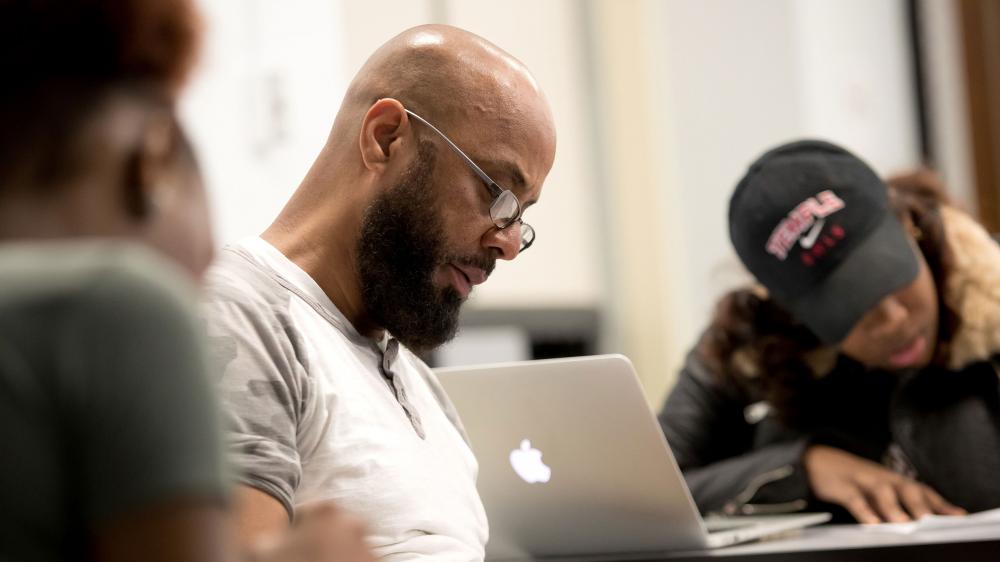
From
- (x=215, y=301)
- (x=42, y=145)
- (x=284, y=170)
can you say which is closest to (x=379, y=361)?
(x=215, y=301)

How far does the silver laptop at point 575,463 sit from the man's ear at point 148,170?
2.98 feet

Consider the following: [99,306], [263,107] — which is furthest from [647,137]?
[99,306]

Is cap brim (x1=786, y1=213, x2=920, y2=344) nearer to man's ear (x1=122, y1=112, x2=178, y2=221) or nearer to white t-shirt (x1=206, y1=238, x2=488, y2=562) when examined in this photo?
white t-shirt (x1=206, y1=238, x2=488, y2=562)

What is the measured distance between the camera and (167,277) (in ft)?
1.75

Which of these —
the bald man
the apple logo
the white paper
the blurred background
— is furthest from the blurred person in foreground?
the blurred background

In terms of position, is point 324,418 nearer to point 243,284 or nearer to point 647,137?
point 243,284

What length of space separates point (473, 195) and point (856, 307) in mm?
760

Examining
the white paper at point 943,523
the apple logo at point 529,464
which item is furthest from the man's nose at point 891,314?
the apple logo at point 529,464

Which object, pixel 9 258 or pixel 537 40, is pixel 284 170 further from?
pixel 9 258

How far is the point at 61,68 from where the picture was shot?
1.85ft

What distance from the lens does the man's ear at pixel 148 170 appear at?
1.87ft

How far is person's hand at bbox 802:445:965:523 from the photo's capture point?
70.9 inches

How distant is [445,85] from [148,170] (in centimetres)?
84

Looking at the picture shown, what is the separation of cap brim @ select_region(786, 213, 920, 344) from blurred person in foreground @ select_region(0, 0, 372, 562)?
4.82 feet
